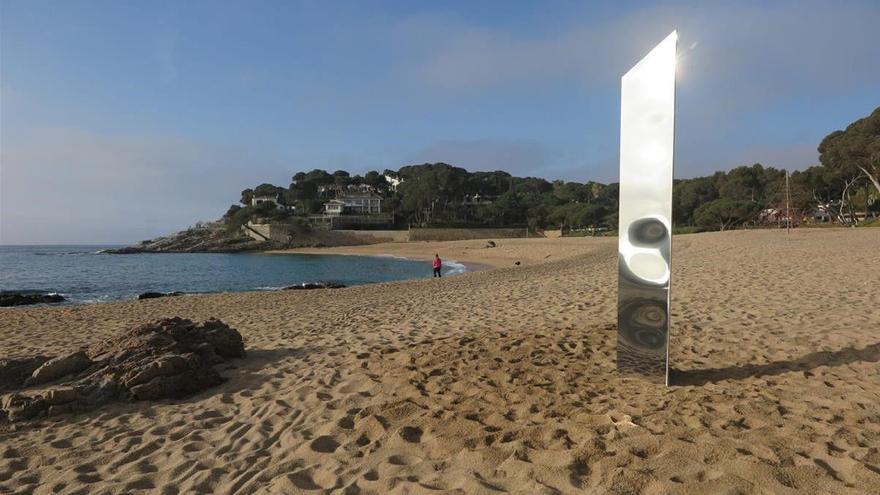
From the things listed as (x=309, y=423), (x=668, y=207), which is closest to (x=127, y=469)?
(x=309, y=423)

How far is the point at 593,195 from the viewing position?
386 feet

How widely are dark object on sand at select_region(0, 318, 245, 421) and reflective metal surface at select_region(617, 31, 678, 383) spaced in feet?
14.7

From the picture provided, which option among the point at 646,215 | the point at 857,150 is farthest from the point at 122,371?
the point at 857,150

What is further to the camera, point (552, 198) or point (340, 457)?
point (552, 198)

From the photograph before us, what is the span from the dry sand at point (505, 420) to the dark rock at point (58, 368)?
4.12 ft

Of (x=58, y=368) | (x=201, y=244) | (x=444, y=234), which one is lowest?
(x=201, y=244)

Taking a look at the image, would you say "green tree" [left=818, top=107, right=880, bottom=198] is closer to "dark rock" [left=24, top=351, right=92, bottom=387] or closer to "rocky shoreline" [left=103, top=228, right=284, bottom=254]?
"dark rock" [left=24, top=351, right=92, bottom=387]

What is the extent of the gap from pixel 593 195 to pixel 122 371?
12055 cm

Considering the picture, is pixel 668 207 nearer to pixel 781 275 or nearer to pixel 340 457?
pixel 340 457

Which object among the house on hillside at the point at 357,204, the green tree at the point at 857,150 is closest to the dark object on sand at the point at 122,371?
the green tree at the point at 857,150

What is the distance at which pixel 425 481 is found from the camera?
3.04m

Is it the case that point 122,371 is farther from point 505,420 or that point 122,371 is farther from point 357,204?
point 357,204

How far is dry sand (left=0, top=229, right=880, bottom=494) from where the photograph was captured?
3020 mm

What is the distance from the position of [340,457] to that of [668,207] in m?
3.63
